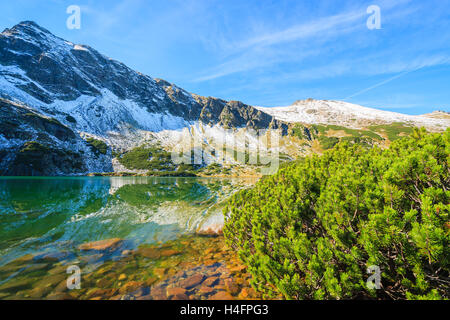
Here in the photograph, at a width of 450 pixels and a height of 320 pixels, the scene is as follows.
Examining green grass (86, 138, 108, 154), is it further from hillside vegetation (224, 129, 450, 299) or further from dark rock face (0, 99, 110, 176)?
hillside vegetation (224, 129, 450, 299)

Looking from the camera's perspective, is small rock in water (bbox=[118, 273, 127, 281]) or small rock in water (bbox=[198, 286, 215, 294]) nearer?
small rock in water (bbox=[198, 286, 215, 294])

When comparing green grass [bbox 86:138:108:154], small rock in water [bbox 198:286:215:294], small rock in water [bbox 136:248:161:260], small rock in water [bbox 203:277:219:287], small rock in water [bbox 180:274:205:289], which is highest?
green grass [bbox 86:138:108:154]

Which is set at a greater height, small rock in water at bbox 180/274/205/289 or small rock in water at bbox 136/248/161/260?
small rock in water at bbox 180/274/205/289

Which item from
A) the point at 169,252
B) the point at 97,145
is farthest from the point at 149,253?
the point at 97,145

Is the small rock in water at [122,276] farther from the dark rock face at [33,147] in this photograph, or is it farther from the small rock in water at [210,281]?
the dark rock face at [33,147]

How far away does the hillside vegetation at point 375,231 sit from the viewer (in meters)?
3.95

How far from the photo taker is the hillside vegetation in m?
3.95

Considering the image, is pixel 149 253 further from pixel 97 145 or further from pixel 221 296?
pixel 97 145

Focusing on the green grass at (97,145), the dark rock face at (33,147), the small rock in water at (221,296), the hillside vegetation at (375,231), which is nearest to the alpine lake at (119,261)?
the small rock in water at (221,296)

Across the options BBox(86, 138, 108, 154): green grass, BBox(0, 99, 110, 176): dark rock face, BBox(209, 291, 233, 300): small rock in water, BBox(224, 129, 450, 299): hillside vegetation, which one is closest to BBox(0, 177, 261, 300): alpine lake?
BBox(209, 291, 233, 300): small rock in water
